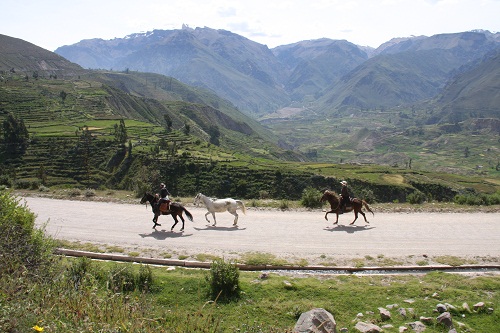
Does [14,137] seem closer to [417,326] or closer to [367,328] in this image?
[367,328]

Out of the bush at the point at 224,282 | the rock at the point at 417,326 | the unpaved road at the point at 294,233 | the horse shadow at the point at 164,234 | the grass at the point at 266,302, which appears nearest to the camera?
the grass at the point at 266,302

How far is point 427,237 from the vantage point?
18.1 meters

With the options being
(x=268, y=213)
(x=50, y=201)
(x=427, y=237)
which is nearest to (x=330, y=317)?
(x=427, y=237)

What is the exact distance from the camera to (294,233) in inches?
742

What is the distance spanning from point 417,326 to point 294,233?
30.2 ft

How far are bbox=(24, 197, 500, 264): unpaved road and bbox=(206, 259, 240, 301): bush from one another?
14.1 ft

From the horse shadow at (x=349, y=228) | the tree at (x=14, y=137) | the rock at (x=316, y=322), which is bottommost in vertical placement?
the rock at (x=316, y=322)

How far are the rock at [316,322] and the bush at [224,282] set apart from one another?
2.67 metres

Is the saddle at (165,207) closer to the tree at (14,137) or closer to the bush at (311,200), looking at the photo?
the bush at (311,200)

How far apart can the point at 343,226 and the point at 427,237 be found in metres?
4.18

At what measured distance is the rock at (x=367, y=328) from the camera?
9641 millimetres

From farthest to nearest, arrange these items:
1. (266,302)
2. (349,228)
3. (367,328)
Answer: (349,228) < (266,302) < (367,328)

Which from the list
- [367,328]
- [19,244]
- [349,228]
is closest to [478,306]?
[367,328]

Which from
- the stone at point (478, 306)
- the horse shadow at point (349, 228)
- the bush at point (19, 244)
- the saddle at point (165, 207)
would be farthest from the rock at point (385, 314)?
the saddle at point (165, 207)
